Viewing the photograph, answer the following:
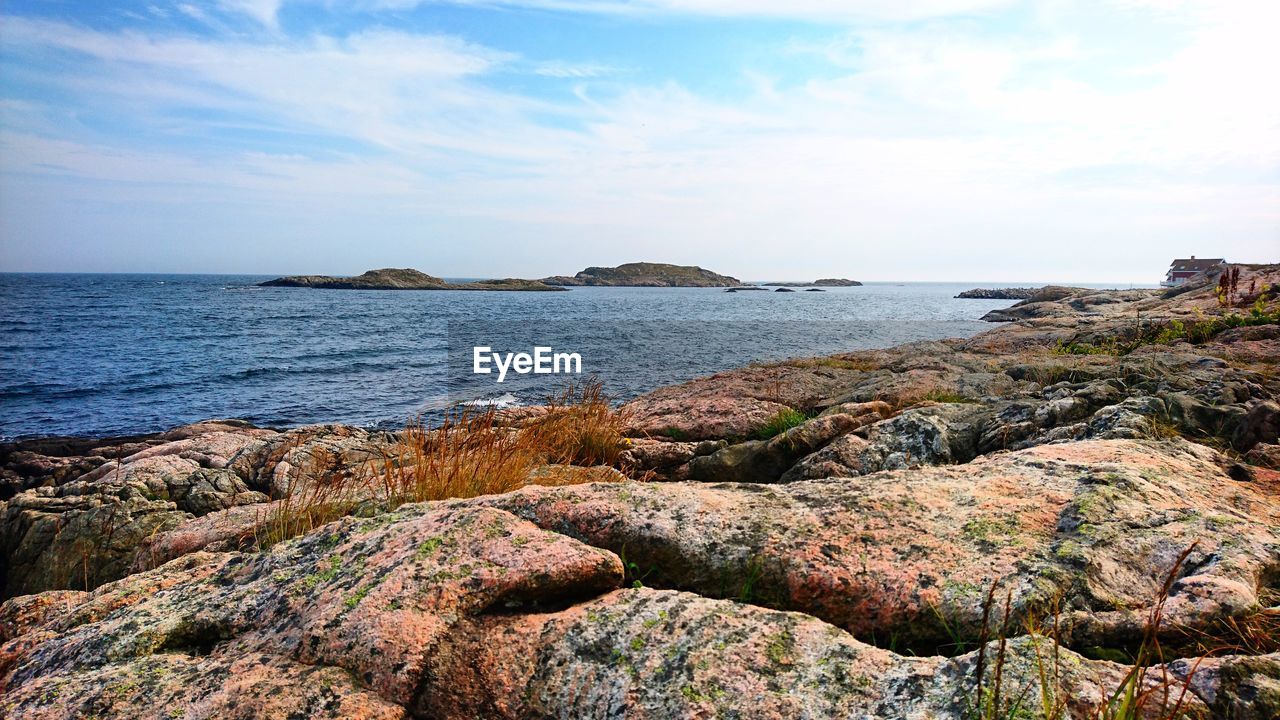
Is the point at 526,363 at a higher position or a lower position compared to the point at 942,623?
lower

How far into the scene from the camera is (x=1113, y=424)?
17.6 ft

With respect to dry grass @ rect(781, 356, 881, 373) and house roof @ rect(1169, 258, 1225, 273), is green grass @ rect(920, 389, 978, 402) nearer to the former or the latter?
dry grass @ rect(781, 356, 881, 373)

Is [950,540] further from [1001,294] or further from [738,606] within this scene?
[1001,294]

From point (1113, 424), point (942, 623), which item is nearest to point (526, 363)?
point (1113, 424)

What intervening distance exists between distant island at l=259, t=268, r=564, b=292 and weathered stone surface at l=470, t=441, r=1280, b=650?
166 meters

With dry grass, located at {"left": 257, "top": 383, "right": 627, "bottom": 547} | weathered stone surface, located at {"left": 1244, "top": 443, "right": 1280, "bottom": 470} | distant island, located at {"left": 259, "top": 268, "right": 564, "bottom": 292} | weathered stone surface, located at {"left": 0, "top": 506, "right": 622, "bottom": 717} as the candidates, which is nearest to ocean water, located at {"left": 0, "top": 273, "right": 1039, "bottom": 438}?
dry grass, located at {"left": 257, "top": 383, "right": 627, "bottom": 547}

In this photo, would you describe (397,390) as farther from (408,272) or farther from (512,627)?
(408,272)

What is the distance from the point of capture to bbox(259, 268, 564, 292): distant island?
155 meters

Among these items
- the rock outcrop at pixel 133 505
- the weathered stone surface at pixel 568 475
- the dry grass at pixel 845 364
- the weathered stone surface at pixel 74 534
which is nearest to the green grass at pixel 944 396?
the weathered stone surface at pixel 568 475

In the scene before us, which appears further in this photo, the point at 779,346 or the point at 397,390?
the point at 779,346

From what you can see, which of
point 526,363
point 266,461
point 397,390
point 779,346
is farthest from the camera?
point 779,346

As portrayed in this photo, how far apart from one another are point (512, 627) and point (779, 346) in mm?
36651

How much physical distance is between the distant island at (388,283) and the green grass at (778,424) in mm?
161828

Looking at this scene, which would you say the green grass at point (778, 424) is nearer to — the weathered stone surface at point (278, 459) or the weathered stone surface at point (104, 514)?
the weathered stone surface at point (278, 459)
